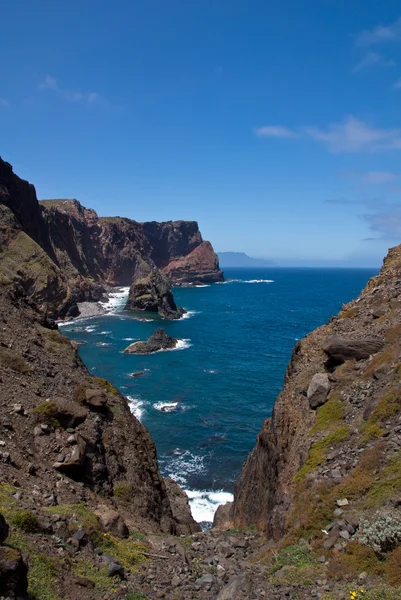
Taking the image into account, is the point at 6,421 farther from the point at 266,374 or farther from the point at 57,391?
the point at 266,374

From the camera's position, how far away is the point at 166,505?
2406cm

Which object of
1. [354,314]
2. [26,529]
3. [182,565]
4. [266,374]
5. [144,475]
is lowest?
[266,374]

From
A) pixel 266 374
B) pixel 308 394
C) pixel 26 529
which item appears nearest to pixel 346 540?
pixel 26 529

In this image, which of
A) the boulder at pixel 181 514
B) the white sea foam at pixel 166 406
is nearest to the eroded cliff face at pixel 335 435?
the boulder at pixel 181 514

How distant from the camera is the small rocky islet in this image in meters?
11.0

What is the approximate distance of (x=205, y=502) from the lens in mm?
37812

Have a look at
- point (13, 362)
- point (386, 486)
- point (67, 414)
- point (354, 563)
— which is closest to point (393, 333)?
point (386, 486)

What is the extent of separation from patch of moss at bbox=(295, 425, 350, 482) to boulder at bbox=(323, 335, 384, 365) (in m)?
6.15

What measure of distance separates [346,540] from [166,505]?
14.4 meters

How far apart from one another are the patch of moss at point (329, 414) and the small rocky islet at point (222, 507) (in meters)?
0.07

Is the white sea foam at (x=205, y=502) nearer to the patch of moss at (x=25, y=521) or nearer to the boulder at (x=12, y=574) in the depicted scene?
the patch of moss at (x=25, y=521)

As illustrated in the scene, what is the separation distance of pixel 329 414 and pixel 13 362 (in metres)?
17.8

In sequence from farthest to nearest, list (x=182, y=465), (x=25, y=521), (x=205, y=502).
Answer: (x=182, y=465) < (x=205, y=502) < (x=25, y=521)

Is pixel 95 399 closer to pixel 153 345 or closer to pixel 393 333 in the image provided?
pixel 393 333
